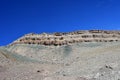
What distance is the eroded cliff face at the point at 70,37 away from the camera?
9188cm

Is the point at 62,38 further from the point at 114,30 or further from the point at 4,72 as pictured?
the point at 4,72

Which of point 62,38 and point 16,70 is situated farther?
point 62,38

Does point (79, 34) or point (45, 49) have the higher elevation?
point (79, 34)

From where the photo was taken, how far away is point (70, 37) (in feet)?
310

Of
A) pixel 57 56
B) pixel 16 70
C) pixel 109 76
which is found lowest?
pixel 109 76

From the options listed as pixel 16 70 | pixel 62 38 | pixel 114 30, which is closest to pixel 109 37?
pixel 114 30

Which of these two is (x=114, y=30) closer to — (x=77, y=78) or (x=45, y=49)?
(x=45, y=49)

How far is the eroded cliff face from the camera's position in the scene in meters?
91.9

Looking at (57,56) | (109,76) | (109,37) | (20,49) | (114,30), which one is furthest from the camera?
(114,30)

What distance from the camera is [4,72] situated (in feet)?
92.4

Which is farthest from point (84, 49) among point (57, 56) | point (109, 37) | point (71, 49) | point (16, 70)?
point (16, 70)

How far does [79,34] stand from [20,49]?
808 inches

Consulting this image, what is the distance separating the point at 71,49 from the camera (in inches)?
3337

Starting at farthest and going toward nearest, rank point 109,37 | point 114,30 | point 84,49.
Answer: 1. point 114,30
2. point 109,37
3. point 84,49
